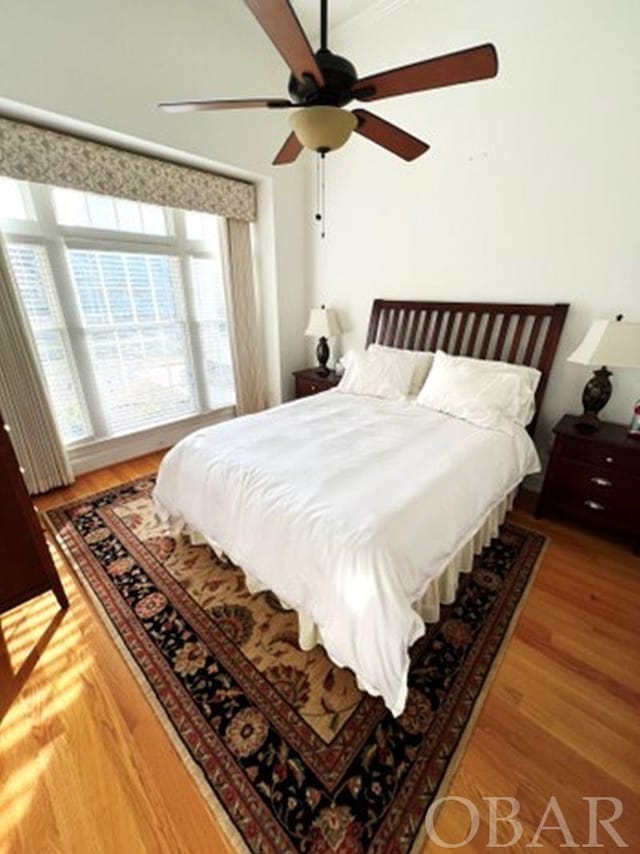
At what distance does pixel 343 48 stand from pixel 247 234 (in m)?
1.58

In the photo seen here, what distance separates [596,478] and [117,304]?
3.53m

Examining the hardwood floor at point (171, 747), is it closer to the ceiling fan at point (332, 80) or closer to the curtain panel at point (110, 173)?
the ceiling fan at point (332, 80)

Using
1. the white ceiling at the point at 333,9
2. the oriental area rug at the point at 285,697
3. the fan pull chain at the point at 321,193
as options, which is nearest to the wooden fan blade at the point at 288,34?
the oriental area rug at the point at 285,697

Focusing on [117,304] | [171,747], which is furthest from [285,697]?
[117,304]

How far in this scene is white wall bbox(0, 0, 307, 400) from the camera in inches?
79.5

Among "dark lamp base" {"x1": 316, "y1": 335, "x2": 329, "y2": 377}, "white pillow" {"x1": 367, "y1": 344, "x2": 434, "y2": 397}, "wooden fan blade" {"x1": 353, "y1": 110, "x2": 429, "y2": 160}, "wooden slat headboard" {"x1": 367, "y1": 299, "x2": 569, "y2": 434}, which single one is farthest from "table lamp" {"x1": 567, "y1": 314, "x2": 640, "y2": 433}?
A: "dark lamp base" {"x1": 316, "y1": 335, "x2": 329, "y2": 377}

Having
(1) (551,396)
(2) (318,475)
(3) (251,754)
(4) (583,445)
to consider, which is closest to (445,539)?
(2) (318,475)

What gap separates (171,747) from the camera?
1.23 meters

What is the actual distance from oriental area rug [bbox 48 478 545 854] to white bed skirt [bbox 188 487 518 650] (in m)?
→ 0.06

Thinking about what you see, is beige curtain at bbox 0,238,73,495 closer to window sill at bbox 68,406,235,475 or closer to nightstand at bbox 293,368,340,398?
window sill at bbox 68,406,235,475

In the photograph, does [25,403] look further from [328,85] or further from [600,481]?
[600,481]

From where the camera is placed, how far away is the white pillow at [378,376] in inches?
105

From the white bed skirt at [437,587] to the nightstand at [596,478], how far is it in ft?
1.62

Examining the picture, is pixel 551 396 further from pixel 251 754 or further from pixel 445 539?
pixel 251 754
